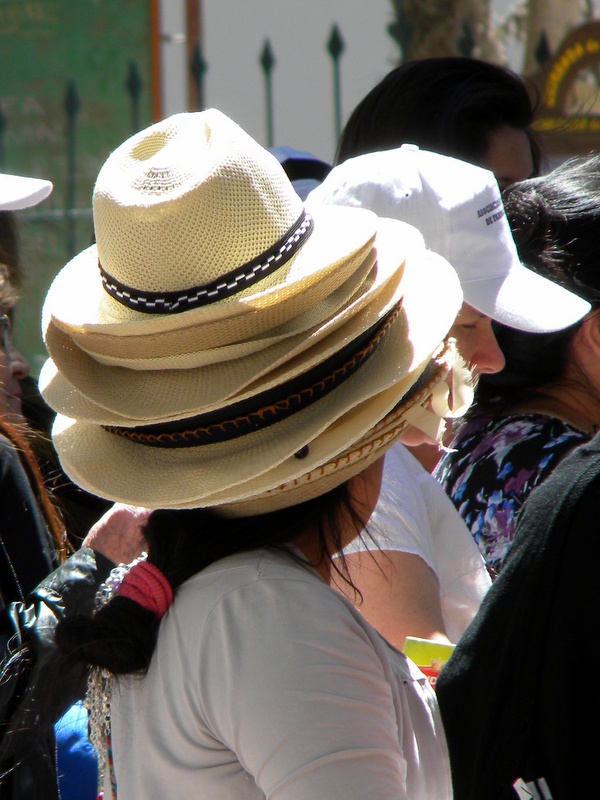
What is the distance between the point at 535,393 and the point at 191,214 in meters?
1.04

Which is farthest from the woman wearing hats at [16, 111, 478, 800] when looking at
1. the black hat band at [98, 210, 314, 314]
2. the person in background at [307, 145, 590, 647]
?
the person in background at [307, 145, 590, 647]

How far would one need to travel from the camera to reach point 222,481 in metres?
1.13

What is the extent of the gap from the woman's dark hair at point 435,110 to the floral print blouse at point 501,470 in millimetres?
1130

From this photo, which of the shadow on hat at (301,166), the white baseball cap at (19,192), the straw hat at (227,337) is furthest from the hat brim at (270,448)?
the shadow on hat at (301,166)

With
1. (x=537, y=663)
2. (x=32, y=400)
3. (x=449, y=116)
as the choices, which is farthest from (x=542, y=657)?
(x=449, y=116)

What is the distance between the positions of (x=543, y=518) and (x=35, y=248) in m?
4.41

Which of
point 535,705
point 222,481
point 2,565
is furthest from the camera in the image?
point 2,565

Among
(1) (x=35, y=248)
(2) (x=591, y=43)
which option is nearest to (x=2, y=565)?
(1) (x=35, y=248)

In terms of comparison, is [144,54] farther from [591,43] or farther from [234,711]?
[234,711]

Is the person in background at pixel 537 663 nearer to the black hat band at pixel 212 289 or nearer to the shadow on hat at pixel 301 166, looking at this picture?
the black hat band at pixel 212 289

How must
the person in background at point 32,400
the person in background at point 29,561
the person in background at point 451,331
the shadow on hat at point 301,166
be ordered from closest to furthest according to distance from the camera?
the person in background at point 29,561 → the person in background at point 451,331 → the person in background at point 32,400 → the shadow on hat at point 301,166

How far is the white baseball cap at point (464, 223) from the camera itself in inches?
75.9

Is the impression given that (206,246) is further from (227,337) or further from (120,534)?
(120,534)

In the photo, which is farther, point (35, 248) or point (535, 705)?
point (35, 248)
